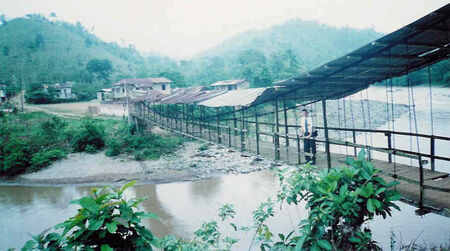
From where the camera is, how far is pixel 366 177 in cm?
242

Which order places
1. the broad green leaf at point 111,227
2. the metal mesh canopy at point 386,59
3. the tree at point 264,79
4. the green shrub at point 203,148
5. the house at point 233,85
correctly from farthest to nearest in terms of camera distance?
the house at point 233,85
the tree at point 264,79
the green shrub at point 203,148
the metal mesh canopy at point 386,59
the broad green leaf at point 111,227

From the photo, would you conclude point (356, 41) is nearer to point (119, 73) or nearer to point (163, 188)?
point (119, 73)

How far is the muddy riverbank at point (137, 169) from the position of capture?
43.9ft

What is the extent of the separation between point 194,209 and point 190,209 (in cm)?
15

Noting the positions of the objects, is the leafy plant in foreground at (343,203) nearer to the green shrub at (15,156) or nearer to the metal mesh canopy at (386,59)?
the metal mesh canopy at (386,59)

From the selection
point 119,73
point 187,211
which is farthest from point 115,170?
point 119,73

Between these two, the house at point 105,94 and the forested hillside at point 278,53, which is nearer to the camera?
the forested hillside at point 278,53

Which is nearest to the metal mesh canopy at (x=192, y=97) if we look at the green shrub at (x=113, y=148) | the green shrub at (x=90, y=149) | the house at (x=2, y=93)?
the green shrub at (x=113, y=148)

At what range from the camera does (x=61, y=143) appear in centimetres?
1706

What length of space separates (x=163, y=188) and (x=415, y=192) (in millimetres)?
10367

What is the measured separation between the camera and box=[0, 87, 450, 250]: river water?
22.1 ft

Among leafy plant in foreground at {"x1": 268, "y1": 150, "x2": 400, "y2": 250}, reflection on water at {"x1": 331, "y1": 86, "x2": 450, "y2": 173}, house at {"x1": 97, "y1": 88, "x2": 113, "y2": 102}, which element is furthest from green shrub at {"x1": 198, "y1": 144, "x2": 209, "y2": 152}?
house at {"x1": 97, "y1": 88, "x2": 113, "y2": 102}

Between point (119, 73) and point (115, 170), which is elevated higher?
point (119, 73)

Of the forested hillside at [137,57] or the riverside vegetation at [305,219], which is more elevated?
the forested hillside at [137,57]
